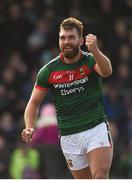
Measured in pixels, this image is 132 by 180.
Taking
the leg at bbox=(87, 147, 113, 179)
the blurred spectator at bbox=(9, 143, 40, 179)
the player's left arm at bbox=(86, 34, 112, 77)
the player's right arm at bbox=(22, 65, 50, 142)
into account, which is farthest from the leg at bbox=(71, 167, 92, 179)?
the blurred spectator at bbox=(9, 143, 40, 179)

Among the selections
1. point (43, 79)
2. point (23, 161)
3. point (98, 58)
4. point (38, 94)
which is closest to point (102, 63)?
point (98, 58)

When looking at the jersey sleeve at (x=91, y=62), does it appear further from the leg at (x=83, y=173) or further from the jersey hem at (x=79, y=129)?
the leg at (x=83, y=173)

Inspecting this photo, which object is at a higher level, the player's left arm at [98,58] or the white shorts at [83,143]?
the player's left arm at [98,58]

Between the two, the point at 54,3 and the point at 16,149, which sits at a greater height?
the point at 54,3

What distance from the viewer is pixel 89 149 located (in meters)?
9.66

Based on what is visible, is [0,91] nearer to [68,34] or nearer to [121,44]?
[121,44]

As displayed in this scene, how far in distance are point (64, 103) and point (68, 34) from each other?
0.81 meters

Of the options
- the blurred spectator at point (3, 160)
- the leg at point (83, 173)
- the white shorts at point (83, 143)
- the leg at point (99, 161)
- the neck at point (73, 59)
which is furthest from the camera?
the blurred spectator at point (3, 160)

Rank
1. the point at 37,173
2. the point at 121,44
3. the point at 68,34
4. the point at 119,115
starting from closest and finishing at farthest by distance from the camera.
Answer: the point at 68,34 → the point at 37,173 → the point at 119,115 → the point at 121,44

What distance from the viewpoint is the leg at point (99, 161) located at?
9.54 metres

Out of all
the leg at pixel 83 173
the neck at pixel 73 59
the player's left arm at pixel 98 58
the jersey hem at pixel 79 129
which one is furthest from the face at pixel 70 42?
the leg at pixel 83 173

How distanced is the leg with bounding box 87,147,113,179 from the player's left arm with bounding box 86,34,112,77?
0.86 m

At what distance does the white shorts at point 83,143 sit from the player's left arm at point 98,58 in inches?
25.7

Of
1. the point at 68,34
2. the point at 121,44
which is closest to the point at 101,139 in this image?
the point at 68,34
